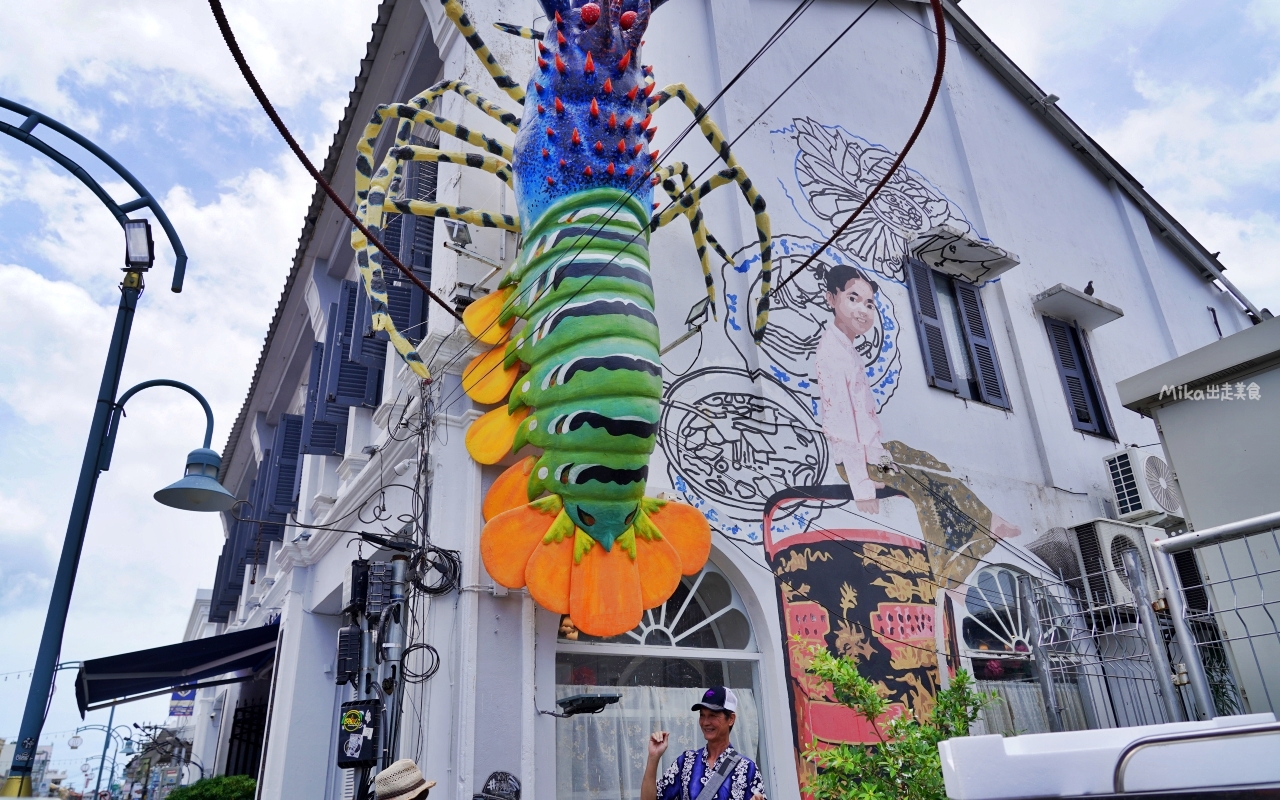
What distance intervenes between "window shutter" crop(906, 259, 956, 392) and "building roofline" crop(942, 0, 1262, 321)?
4829 mm

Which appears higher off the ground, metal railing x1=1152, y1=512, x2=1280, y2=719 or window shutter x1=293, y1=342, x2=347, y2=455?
window shutter x1=293, y1=342, x2=347, y2=455

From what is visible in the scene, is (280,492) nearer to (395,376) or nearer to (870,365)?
(395,376)

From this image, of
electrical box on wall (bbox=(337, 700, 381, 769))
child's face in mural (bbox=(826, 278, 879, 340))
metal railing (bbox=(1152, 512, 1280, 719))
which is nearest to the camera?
electrical box on wall (bbox=(337, 700, 381, 769))

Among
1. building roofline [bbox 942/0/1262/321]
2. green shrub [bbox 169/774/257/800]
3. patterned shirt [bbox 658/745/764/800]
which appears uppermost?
building roofline [bbox 942/0/1262/321]

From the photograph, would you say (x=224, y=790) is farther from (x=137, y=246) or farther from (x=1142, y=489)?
(x=1142, y=489)

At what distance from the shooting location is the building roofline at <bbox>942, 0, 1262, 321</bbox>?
13.3 metres


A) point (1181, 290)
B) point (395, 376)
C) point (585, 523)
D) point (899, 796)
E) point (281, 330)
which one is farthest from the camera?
point (1181, 290)

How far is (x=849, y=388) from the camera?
29.4 ft

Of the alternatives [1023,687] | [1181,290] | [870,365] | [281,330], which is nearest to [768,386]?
[870,365]

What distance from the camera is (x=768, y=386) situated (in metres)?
8.35

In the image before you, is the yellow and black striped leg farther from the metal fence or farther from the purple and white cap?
the purple and white cap

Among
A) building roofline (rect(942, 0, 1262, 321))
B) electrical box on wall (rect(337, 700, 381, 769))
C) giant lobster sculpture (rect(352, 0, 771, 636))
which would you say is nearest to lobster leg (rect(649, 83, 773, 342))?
giant lobster sculpture (rect(352, 0, 771, 636))

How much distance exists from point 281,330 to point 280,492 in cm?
278

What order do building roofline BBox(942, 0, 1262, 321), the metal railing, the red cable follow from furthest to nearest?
building roofline BBox(942, 0, 1262, 321) → the metal railing → the red cable
